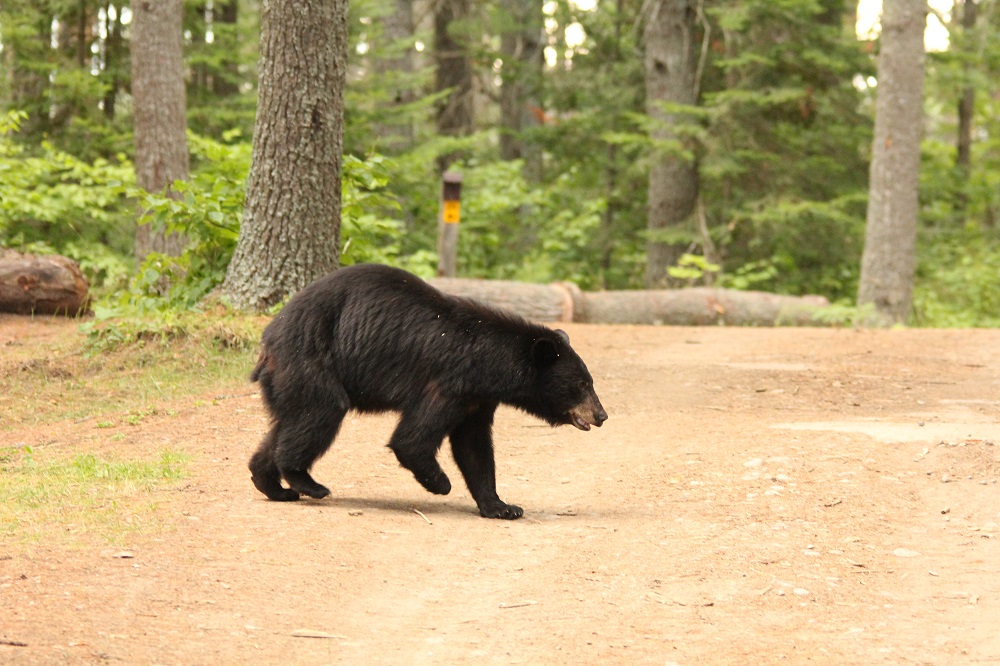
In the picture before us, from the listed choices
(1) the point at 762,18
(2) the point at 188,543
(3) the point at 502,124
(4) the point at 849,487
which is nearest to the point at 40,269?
(2) the point at 188,543

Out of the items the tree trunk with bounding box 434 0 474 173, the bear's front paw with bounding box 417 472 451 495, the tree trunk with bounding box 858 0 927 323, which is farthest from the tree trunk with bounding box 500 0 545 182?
the bear's front paw with bounding box 417 472 451 495

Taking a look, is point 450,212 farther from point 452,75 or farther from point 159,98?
point 452,75

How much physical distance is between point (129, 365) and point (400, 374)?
14.9 ft

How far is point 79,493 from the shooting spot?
594 cm

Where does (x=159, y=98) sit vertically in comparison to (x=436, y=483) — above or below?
above

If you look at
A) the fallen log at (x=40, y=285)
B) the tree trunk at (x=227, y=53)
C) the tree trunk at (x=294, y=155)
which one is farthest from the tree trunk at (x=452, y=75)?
the tree trunk at (x=294, y=155)

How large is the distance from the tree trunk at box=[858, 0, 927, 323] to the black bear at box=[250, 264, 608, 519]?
11.0 meters

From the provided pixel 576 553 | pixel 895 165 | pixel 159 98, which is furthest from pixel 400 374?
pixel 895 165

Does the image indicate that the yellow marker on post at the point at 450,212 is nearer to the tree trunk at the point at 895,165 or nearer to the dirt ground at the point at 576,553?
the tree trunk at the point at 895,165

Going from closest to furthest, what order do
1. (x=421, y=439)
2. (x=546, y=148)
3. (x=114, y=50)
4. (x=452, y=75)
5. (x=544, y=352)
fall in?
(x=421, y=439), (x=544, y=352), (x=114, y=50), (x=546, y=148), (x=452, y=75)

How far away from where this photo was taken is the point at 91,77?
15852 mm

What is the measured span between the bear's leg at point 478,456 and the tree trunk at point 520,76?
17.6m

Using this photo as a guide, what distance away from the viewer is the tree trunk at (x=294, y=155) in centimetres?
1005

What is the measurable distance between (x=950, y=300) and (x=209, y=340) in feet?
52.5
